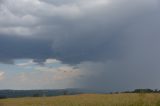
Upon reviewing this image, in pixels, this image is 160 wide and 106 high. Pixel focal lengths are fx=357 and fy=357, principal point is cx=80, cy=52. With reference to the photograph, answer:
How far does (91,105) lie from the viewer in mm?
34156

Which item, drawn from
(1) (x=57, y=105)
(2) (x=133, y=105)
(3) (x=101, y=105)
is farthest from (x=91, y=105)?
(2) (x=133, y=105)

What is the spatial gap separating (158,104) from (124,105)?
3713 mm

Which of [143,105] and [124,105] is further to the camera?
[124,105]

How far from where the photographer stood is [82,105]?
34.8 m

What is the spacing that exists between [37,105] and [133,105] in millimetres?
14200

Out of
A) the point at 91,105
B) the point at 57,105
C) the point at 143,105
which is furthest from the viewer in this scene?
the point at 57,105

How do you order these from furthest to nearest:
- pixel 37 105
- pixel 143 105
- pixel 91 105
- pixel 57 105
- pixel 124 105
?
pixel 37 105
pixel 57 105
pixel 91 105
pixel 124 105
pixel 143 105

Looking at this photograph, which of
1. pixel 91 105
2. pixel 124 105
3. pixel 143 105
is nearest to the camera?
pixel 143 105

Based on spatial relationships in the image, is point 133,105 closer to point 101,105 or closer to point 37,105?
point 101,105

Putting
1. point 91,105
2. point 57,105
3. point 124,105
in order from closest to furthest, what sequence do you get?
point 124,105, point 91,105, point 57,105

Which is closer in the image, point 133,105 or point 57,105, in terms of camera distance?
point 133,105

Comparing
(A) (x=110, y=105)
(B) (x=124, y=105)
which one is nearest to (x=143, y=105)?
(B) (x=124, y=105)

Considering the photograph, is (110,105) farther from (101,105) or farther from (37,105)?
(37,105)

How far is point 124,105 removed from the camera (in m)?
30.9
